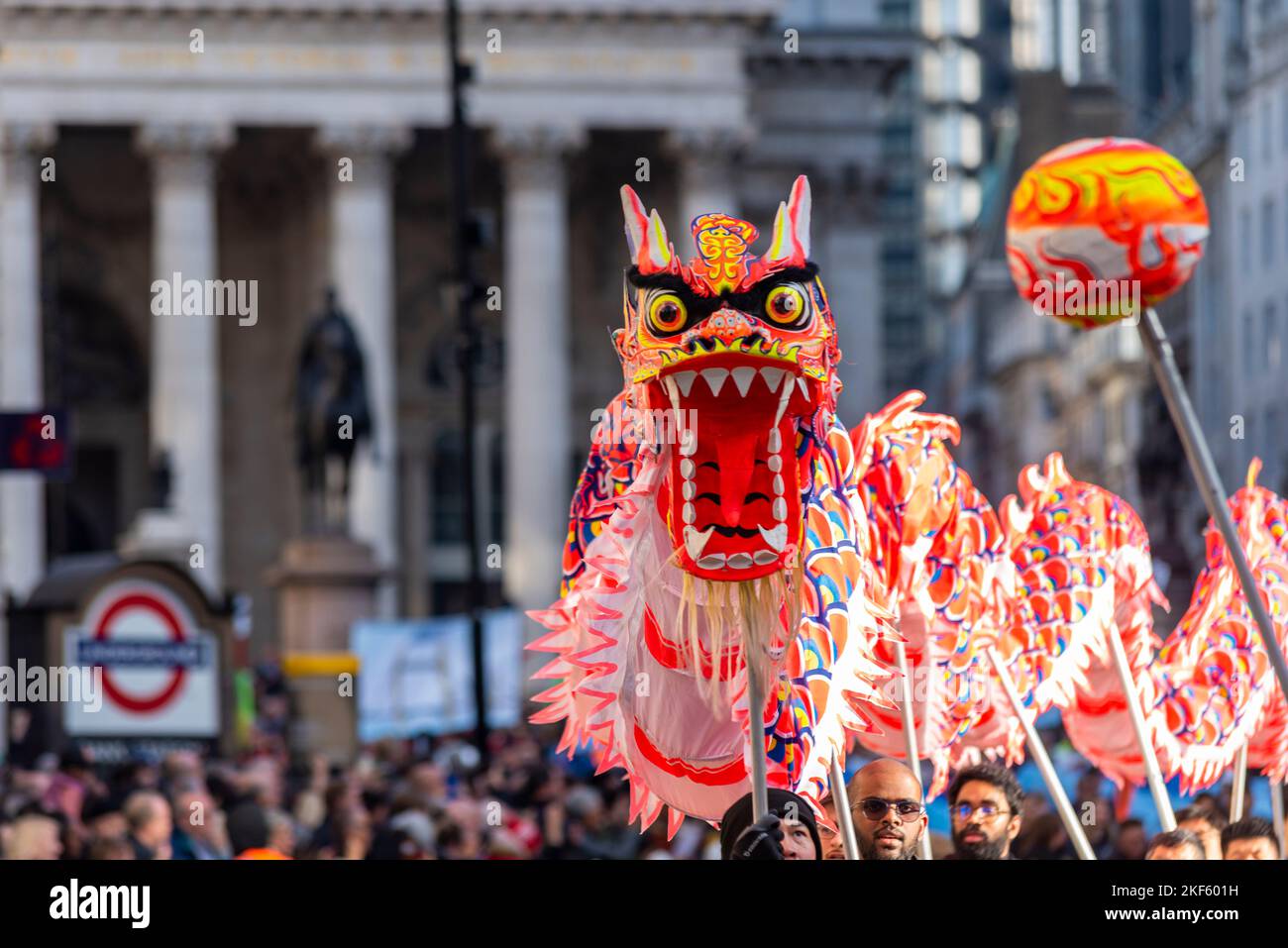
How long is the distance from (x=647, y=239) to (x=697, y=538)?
605 millimetres

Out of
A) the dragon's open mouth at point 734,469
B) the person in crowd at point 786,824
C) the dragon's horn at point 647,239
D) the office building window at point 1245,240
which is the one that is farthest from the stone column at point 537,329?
the dragon's horn at point 647,239

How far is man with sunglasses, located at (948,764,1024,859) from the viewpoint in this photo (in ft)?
23.6

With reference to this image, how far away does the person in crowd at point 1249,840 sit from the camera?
659 cm

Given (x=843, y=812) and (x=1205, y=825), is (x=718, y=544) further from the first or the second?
(x=1205, y=825)

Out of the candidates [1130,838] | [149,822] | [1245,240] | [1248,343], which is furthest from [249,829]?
[1245,240]

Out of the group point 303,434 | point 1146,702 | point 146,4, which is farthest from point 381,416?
point 1146,702

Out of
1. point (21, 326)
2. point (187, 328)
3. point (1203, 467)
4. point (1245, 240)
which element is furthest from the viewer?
point (1245, 240)

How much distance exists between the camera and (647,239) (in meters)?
5.42

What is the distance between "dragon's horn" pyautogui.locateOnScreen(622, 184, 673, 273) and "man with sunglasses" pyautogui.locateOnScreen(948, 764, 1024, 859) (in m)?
2.32

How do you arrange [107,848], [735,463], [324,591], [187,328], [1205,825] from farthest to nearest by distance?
[187,328] → [324,591] → [107,848] → [1205,825] → [735,463]

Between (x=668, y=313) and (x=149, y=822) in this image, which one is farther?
(x=149, y=822)

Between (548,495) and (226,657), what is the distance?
1448 inches

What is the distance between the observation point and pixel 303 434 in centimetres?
3641

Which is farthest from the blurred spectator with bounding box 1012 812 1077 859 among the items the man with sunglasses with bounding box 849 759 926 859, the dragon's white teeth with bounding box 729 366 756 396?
the dragon's white teeth with bounding box 729 366 756 396
